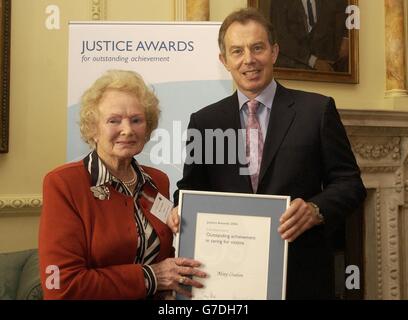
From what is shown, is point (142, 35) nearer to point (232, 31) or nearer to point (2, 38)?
point (232, 31)

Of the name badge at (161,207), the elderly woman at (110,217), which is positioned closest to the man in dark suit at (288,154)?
the name badge at (161,207)

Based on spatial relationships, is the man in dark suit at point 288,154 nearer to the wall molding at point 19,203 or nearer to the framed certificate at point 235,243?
the framed certificate at point 235,243

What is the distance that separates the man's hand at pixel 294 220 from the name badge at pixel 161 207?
17.3 inches

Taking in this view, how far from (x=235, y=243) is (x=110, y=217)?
0.45 meters

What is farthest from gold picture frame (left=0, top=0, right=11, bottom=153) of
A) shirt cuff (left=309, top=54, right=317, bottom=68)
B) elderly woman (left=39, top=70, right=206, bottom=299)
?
shirt cuff (left=309, top=54, right=317, bottom=68)

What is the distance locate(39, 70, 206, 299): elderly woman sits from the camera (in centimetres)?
148

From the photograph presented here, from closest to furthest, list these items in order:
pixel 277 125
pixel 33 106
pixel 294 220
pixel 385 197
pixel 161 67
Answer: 1. pixel 294 220
2. pixel 277 125
3. pixel 161 67
4. pixel 33 106
5. pixel 385 197

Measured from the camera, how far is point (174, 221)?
62.3 inches

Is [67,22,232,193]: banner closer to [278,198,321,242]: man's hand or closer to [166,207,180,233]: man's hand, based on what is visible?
[166,207,180,233]: man's hand

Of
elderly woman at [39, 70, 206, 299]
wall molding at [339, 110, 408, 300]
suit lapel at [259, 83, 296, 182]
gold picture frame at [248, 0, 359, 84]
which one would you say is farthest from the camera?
wall molding at [339, 110, 408, 300]

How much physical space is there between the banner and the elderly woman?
1.12ft

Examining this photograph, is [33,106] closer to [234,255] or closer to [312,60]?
[234,255]

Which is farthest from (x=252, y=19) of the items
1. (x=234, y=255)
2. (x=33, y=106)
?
(x=33, y=106)

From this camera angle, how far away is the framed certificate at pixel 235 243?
1.51 metres
